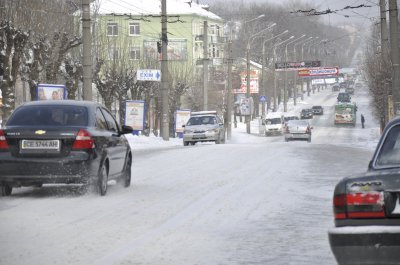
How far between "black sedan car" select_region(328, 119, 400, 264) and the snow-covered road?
160cm

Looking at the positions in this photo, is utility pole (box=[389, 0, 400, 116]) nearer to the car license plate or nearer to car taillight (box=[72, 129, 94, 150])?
car taillight (box=[72, 129, 94, 150])

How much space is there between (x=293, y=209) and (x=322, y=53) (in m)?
178

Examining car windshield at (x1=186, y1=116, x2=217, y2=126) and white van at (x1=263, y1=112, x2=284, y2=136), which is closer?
car windshield at (x1=186, y1=116, x2=217, y2=126)

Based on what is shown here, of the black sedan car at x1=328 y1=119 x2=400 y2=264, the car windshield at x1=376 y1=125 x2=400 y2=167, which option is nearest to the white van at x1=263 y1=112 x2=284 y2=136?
the car windshield at x1=376 y1=125 x2=400 y2=167

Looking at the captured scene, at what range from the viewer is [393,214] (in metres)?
6.19

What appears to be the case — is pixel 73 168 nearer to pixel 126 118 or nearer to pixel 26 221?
pixel 26 221

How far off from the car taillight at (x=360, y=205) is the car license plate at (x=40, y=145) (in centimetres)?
717

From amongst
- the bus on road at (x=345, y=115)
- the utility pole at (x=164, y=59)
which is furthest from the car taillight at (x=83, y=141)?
the bus on road at (x=345, y=115)

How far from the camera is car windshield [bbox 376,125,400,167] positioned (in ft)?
23.9

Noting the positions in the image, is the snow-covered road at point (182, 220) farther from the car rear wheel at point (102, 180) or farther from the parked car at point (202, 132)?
the parked car at point (202, 132)

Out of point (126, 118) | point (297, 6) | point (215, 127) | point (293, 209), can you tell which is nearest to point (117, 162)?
point (293, 209)

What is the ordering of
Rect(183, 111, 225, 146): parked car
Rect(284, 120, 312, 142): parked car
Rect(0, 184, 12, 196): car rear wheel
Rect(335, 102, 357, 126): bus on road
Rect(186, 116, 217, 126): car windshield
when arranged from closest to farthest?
Rect(0, 184, 12, 196): car rear wheel < Rect(183, 111, 225, 146): parked car < Rect(186, 116, 217, 126): car windshield < Rect(284, 120, 312, 142): parked car < Rect(335, 102, 357, 126): bus on road

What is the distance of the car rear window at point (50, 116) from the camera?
13.6 meters

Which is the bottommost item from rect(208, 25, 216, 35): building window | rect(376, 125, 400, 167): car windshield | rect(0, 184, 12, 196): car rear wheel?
rect(0, 184, 12, 196): car rear wheel
